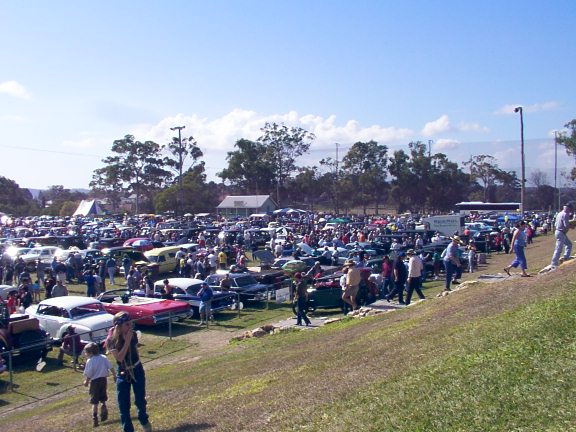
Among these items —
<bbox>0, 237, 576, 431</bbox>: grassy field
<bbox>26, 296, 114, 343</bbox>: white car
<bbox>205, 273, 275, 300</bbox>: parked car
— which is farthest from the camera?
<bbox>205, 273, 275, 300</bbox>: parked car

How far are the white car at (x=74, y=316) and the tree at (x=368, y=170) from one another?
2790 inches

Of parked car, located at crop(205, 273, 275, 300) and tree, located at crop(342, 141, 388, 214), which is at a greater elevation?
tree, located at crop(342, 141, 388, 214)

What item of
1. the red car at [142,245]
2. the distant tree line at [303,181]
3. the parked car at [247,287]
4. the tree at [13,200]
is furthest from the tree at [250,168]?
the parked car at [247,287]

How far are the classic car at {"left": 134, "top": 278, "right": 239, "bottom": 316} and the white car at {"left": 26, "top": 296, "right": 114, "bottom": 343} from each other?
11.0 feet

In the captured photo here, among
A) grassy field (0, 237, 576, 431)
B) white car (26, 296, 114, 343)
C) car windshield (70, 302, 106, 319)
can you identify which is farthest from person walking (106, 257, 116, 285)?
grassy field (0, 237, 576, 431)

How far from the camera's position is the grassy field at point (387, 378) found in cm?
633

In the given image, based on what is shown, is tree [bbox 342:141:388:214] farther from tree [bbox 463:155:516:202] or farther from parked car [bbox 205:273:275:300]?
parked car [bbox 205:273:275:300]

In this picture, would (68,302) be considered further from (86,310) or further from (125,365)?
(125,365)

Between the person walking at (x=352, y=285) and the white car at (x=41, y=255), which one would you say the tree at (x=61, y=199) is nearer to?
the white car at (x=41, y=255)

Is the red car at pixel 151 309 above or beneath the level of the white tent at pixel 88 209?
beneath

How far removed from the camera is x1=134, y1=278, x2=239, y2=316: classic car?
66.3 ft

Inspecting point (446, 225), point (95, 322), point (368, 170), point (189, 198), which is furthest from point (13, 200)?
point (95, 322)

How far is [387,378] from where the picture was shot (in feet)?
25.8

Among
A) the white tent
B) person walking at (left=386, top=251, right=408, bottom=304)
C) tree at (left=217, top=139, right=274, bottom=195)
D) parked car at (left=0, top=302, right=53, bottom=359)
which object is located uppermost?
tree at (left=217, top=139, right=274, bottom=195)
